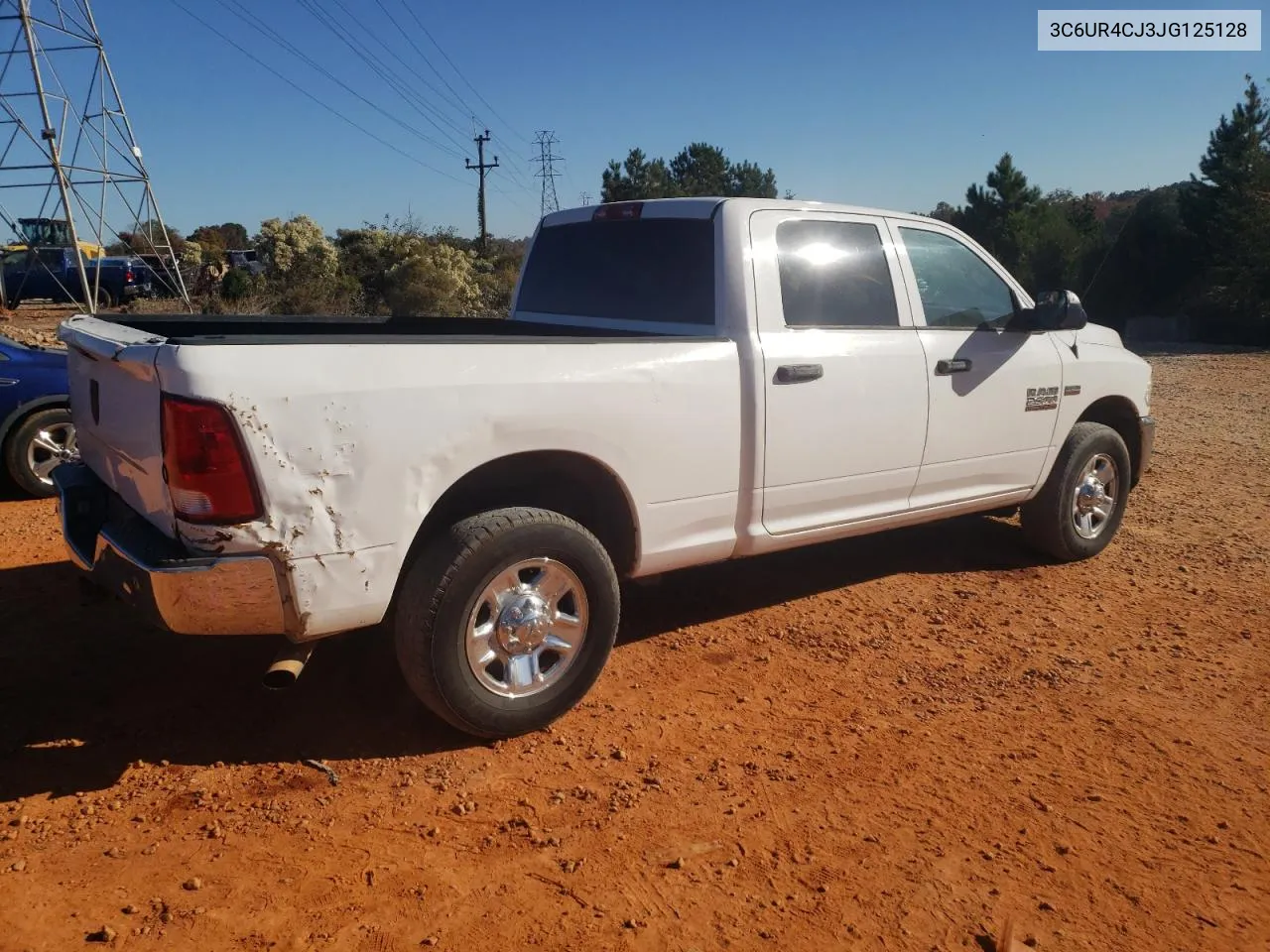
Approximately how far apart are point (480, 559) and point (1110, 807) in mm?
2233

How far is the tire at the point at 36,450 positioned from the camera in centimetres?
696

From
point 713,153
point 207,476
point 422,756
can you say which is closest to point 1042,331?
point 422,756

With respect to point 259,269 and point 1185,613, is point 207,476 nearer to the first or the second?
point 1185,613

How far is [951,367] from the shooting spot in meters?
4.86

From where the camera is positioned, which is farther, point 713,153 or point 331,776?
point 713,153

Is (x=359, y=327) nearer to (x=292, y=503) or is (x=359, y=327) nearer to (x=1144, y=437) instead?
(x=292, y=503)

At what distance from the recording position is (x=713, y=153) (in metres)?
52.0

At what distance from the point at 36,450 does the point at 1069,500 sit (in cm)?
690

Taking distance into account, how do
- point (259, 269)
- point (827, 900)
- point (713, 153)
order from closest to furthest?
point (827, 900)
point (259, 269)
point (713, 153)

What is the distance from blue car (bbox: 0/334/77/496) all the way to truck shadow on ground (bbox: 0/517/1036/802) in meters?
1.98

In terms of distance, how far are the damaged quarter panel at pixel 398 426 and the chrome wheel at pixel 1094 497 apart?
2981 millimetres

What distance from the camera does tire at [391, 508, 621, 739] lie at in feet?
10.8

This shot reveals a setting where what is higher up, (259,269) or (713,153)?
(713,153)

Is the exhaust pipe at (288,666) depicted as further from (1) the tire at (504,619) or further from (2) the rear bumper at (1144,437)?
(2) the rear bumper at (1144,437)
